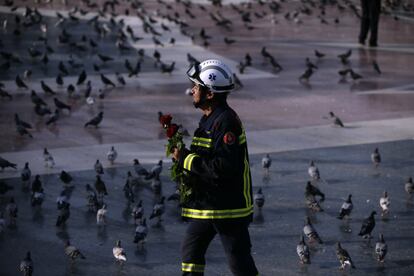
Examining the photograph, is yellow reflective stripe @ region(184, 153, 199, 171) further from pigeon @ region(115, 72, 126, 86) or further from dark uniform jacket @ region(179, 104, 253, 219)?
pigeon @ region(115, 72, 126, 86)

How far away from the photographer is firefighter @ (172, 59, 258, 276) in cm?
863

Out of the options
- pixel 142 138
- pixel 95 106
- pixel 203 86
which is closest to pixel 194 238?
pixel 203 86

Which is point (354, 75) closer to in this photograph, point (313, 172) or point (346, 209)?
point (313, 172)

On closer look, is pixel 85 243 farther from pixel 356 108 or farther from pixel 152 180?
pixel 356 108

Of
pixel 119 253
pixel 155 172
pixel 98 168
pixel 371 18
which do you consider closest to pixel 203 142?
pixel 119 253

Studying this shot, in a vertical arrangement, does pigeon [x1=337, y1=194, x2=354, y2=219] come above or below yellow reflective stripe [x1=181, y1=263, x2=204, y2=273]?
above

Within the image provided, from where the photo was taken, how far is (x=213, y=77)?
8680mm

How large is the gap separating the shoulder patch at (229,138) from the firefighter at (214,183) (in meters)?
0.01

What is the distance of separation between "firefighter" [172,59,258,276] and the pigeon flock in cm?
291

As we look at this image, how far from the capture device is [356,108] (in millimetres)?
22156

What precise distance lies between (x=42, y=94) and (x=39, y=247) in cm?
1213

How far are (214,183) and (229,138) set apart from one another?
0.45 meters

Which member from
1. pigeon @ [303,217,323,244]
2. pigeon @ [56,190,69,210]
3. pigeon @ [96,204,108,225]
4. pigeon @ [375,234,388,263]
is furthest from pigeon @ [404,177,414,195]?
pigeon @ [56,190,69,210]

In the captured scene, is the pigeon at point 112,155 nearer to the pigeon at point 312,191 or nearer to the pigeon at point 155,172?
the pigeon at point 155,172
